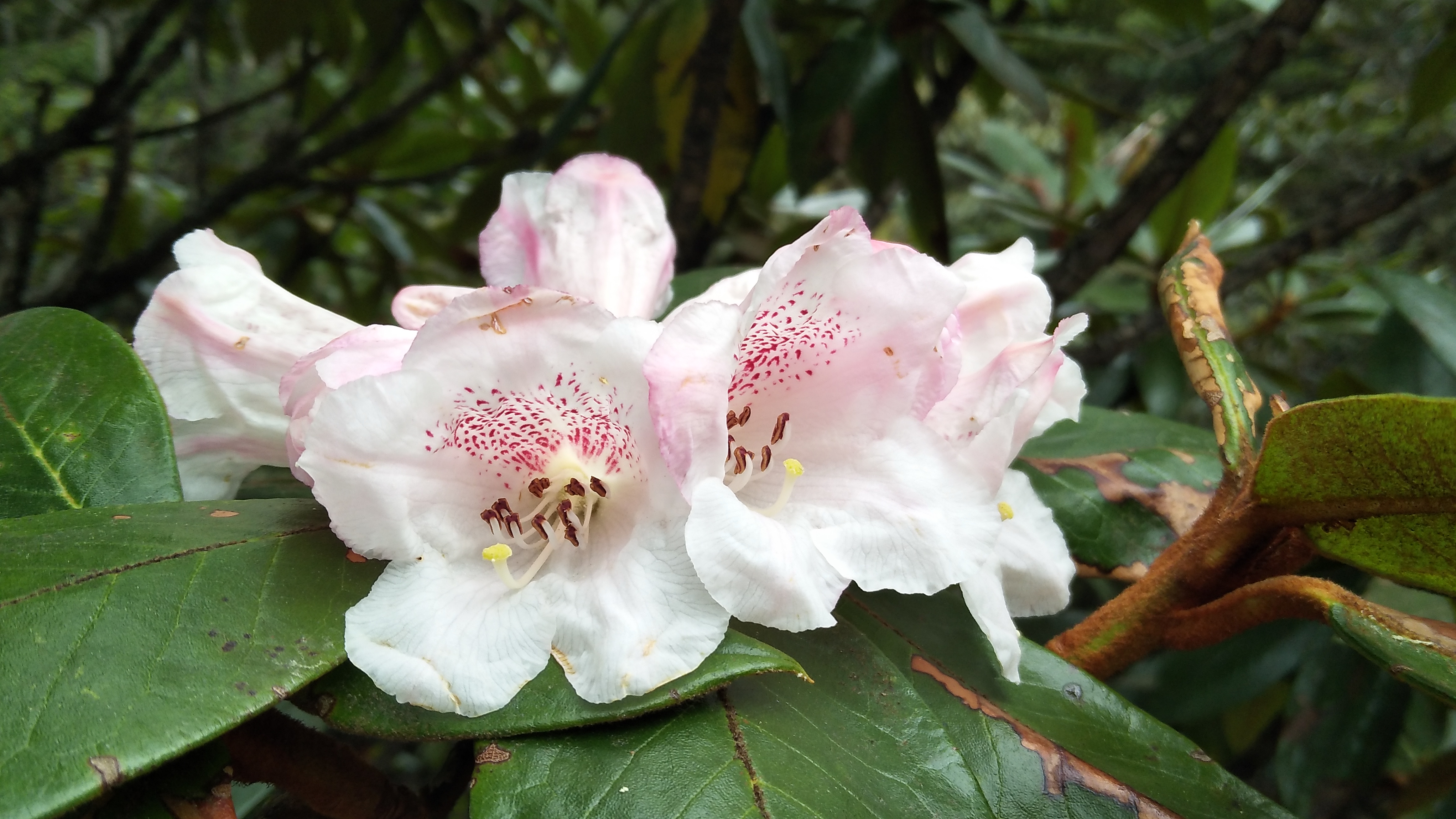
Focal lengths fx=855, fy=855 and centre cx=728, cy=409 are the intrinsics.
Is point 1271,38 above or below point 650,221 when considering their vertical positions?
above

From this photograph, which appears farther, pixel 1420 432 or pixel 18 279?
pixel 18 279

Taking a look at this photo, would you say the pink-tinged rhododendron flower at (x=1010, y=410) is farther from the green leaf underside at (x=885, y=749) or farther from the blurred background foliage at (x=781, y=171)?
the blurred background foliage at (x=781, y=171)

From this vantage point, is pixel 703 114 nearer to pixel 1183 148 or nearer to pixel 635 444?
pixel 1183 148

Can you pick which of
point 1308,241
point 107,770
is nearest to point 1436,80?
point 1308,241

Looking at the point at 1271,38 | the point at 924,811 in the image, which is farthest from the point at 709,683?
the point at 1271,38

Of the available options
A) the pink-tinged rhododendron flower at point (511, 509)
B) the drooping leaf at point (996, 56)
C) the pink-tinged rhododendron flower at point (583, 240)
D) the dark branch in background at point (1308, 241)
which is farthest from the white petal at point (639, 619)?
the dark branch in background at point (1308, 241)

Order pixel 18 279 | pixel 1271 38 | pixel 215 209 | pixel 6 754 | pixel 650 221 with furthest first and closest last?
pixel 215 209
pixel 18 279
pixel 1271 38
pixel 650 221
pixel 6 754

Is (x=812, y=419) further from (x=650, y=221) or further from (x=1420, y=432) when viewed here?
(x=1420, y=432)

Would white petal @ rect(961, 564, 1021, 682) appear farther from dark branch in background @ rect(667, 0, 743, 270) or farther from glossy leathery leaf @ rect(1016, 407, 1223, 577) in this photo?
dark branch in background @ rect(667, 0, 743, 270)
